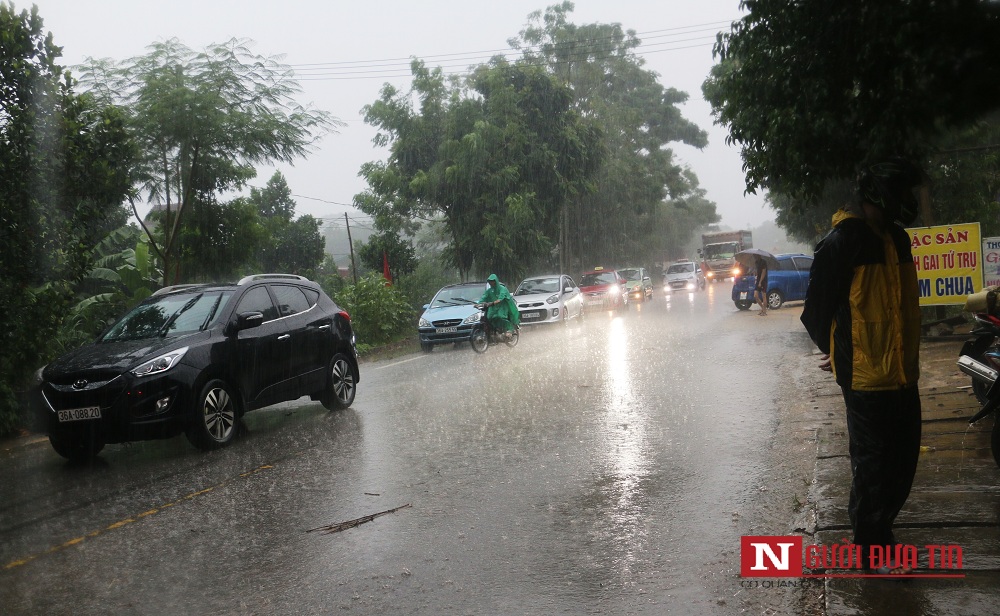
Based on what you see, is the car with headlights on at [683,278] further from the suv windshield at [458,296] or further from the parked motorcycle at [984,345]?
the parked motorcycle at [984,345]

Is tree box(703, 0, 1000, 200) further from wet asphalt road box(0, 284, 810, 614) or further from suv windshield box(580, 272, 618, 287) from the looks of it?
suv windshield box(580, 272, 618, 287)

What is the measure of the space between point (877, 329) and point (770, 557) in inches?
57.4

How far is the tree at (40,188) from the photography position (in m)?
11.2

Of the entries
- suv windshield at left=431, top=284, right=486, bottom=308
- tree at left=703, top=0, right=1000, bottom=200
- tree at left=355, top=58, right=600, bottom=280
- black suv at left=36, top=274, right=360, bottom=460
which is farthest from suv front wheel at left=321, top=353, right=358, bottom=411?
tree at left=355, top=58, right=600, bottom=280

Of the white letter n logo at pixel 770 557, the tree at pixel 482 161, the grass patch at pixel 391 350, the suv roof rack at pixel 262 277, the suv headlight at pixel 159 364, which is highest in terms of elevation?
the tree at pixel 482 161

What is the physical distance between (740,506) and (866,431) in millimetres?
1843

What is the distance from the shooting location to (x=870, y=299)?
4.17 m

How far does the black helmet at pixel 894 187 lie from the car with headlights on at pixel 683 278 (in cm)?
4316

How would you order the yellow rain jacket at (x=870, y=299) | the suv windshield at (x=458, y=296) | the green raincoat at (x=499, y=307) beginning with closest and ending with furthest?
the yellow rain jacket at (x=870, y=299)
the green raincoat at (x=499, y=307)
the suv windshield at (x=458, y=296)

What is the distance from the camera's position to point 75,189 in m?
12.3

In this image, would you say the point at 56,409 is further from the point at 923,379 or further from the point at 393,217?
the point at 393,217

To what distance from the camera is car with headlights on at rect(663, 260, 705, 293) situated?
1843 inches

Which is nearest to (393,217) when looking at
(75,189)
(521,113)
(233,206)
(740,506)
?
(521,113)

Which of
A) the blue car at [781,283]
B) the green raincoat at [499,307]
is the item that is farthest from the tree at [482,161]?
the green raincoat at [499,307]
